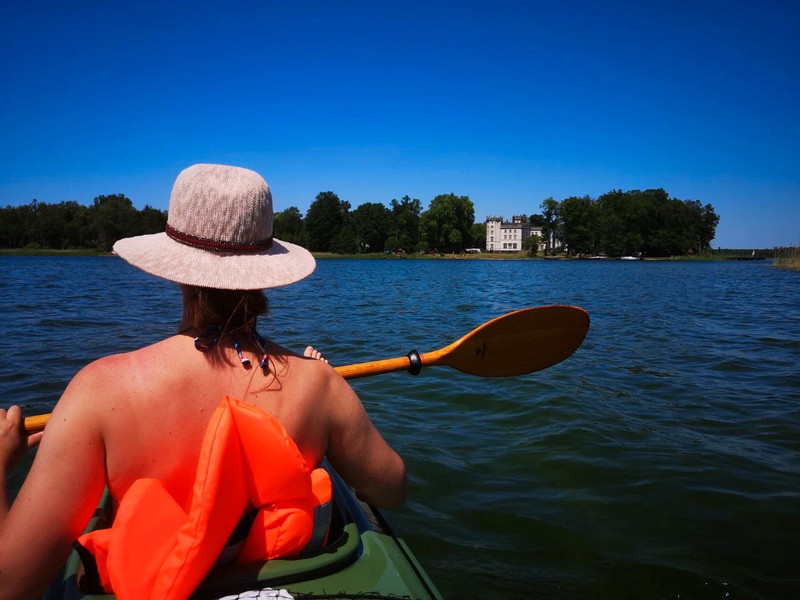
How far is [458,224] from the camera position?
107 metres

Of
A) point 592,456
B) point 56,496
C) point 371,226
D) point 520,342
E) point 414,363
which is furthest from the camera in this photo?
point 371,226

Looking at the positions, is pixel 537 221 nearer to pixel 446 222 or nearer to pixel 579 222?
pixel 579 222

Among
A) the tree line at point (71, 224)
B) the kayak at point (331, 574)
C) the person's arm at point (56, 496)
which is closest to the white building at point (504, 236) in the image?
the tree line at point (71, 224)

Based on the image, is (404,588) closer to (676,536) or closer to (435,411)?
(676,536)

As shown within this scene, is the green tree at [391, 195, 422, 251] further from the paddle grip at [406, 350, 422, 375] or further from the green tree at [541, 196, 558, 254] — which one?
the paddle grip at [406, 350, 422, 375]

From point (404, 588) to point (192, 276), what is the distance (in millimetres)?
1139

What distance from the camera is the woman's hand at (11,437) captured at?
1.69 meters

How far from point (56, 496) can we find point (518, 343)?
2.76m

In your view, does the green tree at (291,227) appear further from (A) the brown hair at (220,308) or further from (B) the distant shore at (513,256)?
(A) the brown hair at (220,308)

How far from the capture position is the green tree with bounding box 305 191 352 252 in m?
104

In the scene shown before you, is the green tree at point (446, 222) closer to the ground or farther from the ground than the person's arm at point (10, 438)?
farther from the ground

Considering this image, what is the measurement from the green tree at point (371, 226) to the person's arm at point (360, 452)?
10384 cm

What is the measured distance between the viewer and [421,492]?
402 centimetres

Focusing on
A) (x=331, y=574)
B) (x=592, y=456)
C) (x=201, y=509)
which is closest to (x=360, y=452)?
(x=331, y=574)
